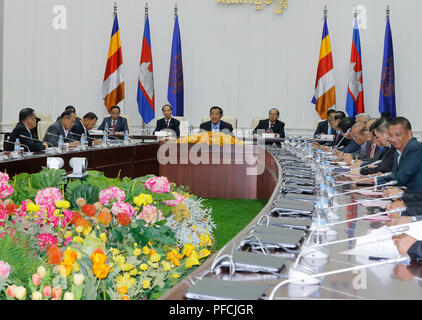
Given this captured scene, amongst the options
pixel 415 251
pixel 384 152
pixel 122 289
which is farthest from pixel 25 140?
pixel 415 251

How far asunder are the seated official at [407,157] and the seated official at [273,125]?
4.81 meters

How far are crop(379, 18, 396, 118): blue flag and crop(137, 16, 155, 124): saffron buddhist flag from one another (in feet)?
12.6

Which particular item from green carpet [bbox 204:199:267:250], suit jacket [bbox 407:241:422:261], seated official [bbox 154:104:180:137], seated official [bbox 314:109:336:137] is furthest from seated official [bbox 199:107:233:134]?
suit jacket [bbox 407:241:422:261]

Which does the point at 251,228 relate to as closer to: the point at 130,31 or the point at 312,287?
the point at 312,287

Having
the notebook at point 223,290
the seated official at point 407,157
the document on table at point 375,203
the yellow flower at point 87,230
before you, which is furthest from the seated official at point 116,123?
the notebook at point 223,290

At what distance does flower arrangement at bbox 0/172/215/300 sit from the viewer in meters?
1.44

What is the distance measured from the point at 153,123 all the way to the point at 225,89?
1430mm

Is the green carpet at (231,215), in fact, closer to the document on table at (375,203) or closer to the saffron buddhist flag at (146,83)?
the document on table at (375,203)

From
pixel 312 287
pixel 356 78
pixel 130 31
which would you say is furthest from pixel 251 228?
pixel 130 31

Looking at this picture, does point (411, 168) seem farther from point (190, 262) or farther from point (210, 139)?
point (210, 139)

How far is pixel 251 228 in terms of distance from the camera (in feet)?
6.07

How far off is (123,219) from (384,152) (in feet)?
10.2

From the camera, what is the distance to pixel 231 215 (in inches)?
208

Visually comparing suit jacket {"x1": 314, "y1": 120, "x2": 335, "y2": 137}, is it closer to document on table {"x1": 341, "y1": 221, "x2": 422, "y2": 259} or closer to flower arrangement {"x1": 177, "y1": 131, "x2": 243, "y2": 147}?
flower arrangement {"x1": 177, "y1": 131, "x2": 243, "y2": 147}
